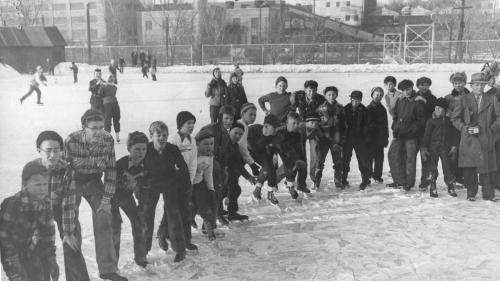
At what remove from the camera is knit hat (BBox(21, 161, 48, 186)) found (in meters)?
2.87

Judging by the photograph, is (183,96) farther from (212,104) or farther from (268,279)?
(268,279)

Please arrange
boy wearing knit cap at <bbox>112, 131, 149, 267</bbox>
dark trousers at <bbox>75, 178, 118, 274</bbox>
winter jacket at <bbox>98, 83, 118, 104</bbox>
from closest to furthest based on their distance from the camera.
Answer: dark trousers at <bbox>75, 178, 118, 274</bbox>, boy wearing knit cap at <bbox>112, 131, 149, 267</bbox>, winter jacket at <bbox>98, 83, 118, 104</bbox>

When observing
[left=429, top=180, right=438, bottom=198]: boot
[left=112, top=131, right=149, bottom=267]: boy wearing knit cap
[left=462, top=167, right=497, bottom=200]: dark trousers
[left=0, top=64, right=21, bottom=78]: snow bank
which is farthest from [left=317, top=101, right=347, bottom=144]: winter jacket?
[left=0, top=64, right=21, bottom=78]: snow bank

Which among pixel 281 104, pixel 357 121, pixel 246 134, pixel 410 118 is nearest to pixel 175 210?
pixel 246 134

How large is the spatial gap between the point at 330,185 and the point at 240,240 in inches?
98.3

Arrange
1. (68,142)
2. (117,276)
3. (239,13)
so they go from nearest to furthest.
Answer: (68,142)
(117,276)
(239,13)

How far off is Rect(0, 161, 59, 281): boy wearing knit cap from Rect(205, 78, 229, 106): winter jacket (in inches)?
214

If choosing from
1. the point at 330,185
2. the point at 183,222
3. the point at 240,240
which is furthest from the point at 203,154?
the point at 330,185

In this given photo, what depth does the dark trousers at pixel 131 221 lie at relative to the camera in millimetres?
3680

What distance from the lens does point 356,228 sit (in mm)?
4930

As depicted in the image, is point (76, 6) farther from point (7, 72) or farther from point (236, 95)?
point (236, 95)

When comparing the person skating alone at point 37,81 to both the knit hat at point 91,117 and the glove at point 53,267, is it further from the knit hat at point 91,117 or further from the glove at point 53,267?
the glove at point 53,267

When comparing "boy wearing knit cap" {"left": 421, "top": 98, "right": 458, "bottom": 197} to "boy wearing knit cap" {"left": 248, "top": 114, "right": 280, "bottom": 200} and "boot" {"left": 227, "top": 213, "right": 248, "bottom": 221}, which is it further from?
"boot" {"left": 227, "top": 213, "right": 248, "bottom": 221}

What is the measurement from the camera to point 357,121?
6.43m
